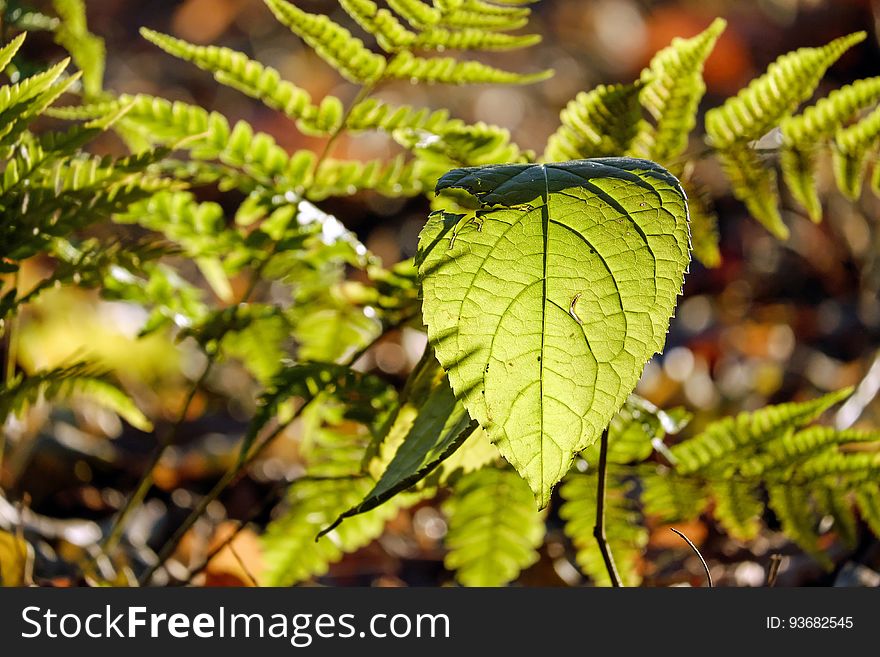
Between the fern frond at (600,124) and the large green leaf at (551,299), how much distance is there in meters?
0.43

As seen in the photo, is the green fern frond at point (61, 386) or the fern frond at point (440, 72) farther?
the fern frond at point (440, 72)

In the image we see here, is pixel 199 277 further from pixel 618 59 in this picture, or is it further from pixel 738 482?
pixel 618 59

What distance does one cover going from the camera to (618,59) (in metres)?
6.14

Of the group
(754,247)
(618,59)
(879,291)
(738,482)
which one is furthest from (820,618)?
(618,59)

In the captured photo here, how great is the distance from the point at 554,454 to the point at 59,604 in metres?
0.74

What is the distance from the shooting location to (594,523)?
4.54ft

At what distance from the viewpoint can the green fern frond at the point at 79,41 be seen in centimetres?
138

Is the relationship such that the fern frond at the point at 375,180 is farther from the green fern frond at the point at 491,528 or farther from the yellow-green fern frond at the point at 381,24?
the green fern frond at the point at 491,528

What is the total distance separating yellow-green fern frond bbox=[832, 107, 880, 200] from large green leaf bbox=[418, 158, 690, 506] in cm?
74

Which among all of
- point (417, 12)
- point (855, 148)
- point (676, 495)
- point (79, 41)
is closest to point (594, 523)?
point (676, 495)

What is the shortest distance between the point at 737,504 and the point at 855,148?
607 millimetres

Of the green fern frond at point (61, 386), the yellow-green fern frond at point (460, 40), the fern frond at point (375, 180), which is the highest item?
the yellow-green fern frond at point (460, 40)

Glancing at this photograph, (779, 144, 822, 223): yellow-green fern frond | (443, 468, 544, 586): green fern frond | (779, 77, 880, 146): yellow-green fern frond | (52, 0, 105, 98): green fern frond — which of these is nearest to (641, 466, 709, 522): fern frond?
(443, 468, 544, 586): green fern frond

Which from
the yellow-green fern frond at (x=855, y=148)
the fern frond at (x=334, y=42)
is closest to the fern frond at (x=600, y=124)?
the fern frond at (x=334, y=42)
